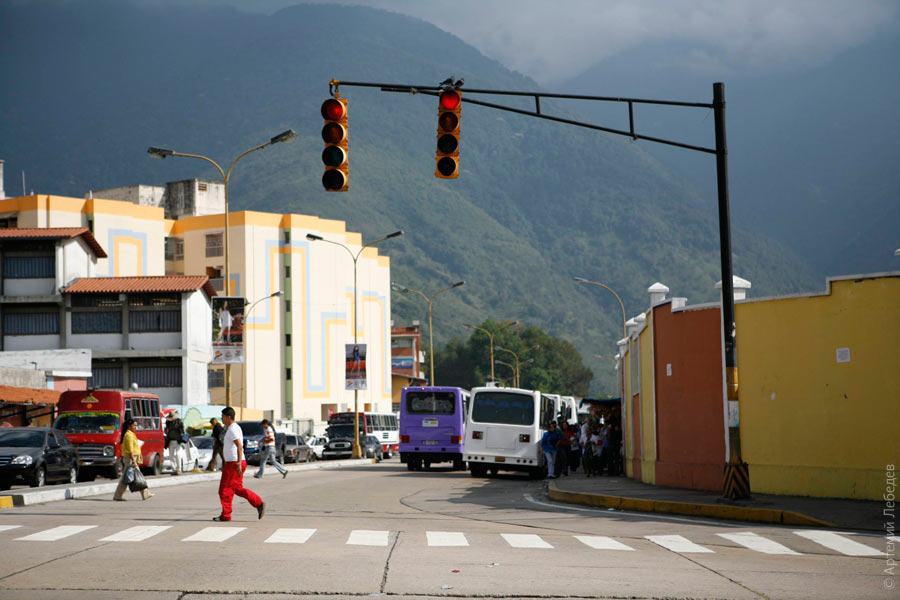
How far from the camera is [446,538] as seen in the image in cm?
1469

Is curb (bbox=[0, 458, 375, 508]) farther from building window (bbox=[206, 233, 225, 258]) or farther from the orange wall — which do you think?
building window (bbox=[206, 233, 225, 258])

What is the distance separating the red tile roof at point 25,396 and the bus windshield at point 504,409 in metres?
15.4

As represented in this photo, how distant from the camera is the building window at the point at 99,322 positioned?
200 feet

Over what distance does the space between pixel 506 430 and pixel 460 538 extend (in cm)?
1961

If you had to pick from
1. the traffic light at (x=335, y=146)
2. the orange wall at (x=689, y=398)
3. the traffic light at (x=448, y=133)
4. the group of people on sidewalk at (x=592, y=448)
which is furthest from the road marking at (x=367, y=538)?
the group of people on sidewalk at (x=592, y=448)

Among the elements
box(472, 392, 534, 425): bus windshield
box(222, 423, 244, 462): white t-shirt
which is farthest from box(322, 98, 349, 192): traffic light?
box(472, 392, 534, 425): bus windshield

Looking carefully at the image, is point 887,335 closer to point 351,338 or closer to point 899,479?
point 899,479

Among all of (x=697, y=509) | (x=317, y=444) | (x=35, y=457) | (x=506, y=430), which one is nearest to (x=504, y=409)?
(x=506, y=430)

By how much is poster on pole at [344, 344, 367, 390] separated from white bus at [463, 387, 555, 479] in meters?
16.5

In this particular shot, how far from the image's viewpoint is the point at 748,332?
21.6 m

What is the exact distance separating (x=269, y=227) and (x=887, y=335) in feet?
253

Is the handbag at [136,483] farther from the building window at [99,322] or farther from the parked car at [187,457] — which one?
the building window at [99,322]

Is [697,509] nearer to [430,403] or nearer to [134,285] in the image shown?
[430,403]

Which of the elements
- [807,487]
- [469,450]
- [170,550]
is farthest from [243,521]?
[469,450]
